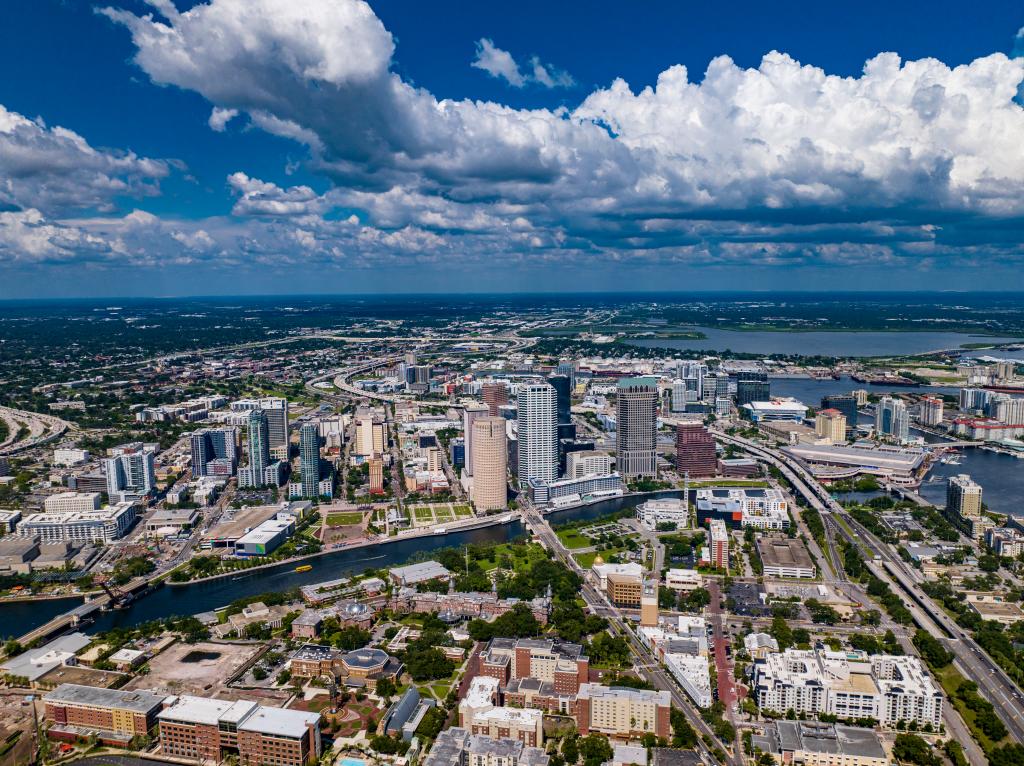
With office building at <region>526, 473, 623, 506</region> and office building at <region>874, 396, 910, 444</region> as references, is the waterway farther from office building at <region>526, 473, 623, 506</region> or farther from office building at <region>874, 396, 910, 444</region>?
office building at <region>874, 396, 910, 444</region>

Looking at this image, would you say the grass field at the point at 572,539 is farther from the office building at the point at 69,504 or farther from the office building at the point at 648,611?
the office building at the point at 69,504

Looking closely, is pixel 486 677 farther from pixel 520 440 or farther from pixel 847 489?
pixel 847 489

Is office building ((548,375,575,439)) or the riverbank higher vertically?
office building ((548,375,575,439))

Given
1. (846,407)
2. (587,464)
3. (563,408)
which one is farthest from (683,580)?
(846,407)

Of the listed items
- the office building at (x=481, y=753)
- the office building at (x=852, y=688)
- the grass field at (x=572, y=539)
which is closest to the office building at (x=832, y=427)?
the grass field at (x=572, y=539)

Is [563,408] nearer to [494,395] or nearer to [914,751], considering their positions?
[494,395]

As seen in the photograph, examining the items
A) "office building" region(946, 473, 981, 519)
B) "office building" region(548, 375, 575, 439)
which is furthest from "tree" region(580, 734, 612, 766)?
"office building" region(548, 375, 575, 439)
